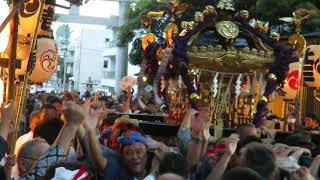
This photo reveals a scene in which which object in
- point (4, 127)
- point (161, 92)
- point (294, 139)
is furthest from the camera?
point (161, 92)

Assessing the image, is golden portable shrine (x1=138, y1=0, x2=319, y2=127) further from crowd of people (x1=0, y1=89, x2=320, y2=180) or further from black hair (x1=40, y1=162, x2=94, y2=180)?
black hair (x1=40, y1=162, x2=94, y2=180)

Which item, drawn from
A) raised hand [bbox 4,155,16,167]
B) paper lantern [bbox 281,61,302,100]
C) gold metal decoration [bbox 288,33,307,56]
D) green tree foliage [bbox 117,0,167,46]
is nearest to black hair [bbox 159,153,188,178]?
raised hand [bbox 4,155,16,167]

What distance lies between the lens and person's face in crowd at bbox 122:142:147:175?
3.95m

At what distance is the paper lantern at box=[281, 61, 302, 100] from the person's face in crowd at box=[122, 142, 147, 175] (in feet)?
27.7

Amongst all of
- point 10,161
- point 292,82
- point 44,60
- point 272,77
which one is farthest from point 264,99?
point 10,161

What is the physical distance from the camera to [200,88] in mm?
8688

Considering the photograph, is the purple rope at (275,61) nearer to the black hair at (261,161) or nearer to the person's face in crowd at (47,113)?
the person's face in crowd at (47,113)

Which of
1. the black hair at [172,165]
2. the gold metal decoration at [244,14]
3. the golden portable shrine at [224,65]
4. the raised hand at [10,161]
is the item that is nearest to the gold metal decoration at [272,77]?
the golden portable shrine at [224,65]

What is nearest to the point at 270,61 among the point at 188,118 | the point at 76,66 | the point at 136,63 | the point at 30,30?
the point at 188,118

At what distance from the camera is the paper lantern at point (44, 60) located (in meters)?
9.98

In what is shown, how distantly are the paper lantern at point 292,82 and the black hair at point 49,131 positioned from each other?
7942 millimetres

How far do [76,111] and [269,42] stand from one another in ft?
18.8

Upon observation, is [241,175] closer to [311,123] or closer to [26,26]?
[26,26]

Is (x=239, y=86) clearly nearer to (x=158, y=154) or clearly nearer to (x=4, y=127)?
(x=158, y=154)
